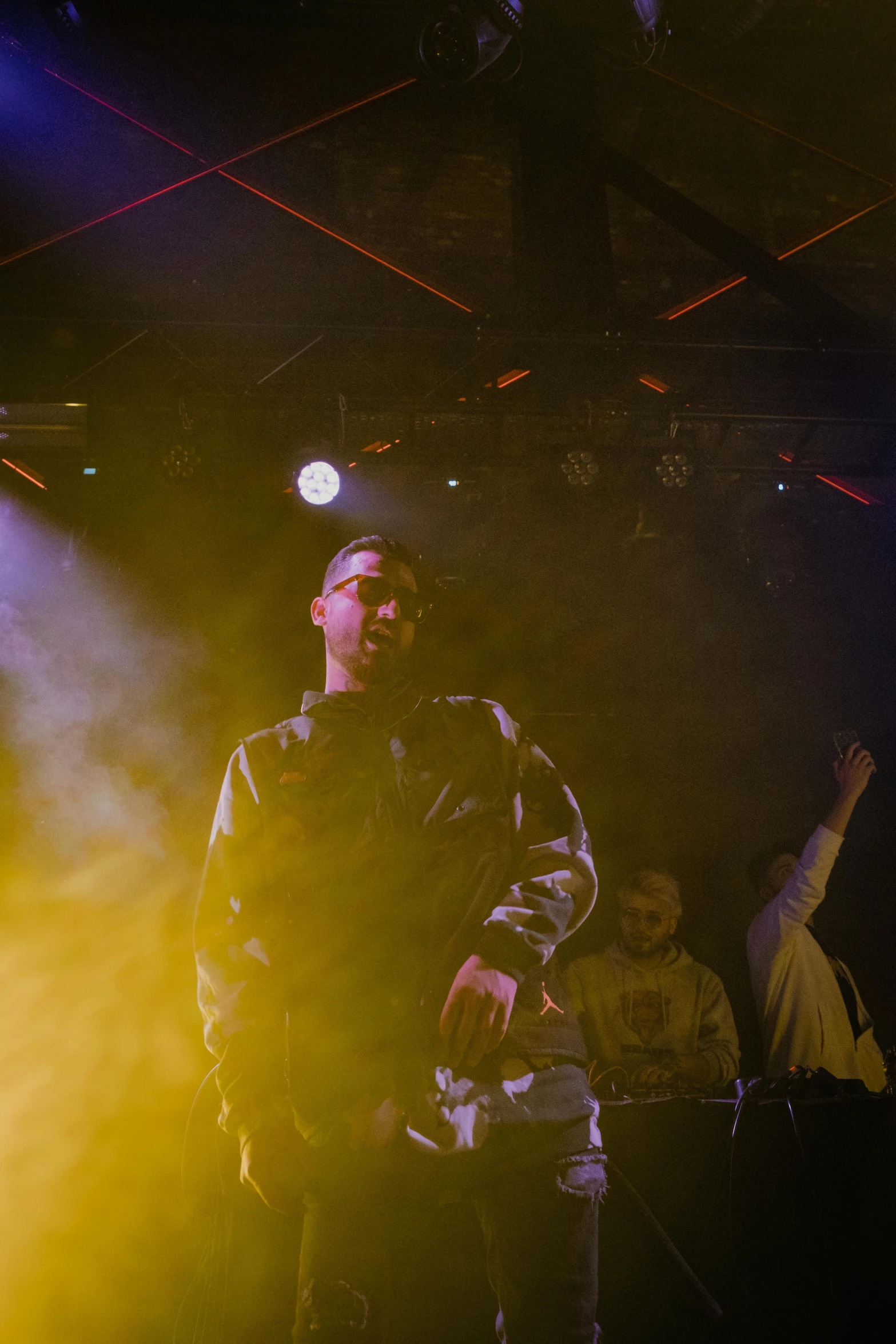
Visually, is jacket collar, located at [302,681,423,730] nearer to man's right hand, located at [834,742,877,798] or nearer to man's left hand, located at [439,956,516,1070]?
man's left hand, located at [439,956,516,1070]

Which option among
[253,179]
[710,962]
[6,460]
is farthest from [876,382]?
[6,460]

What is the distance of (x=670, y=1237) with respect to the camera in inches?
100

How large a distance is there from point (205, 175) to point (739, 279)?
10.0 ft

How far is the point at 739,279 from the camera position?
14.8 ft

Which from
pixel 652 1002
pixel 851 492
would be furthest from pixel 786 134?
pixel 652 1002

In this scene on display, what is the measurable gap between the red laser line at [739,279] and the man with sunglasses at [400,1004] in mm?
3282

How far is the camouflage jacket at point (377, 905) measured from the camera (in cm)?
177

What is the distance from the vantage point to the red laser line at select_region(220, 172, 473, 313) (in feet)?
14.2

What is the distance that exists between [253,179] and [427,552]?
2.27 m

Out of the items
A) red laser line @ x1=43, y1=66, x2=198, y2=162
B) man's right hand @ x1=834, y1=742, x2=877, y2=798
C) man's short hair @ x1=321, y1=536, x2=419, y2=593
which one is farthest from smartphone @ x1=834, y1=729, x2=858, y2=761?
red laser line @ x1=43, y1=66, x2=198, y2=162

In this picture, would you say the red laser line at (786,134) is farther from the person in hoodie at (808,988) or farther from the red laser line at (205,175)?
the person in hoodie at (808,988)

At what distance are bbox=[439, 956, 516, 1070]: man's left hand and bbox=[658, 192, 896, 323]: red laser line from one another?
3859 millimetres

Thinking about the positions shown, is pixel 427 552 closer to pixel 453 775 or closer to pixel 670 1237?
pixel 453 775

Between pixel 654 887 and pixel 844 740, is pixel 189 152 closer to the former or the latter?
pixel 654 887
